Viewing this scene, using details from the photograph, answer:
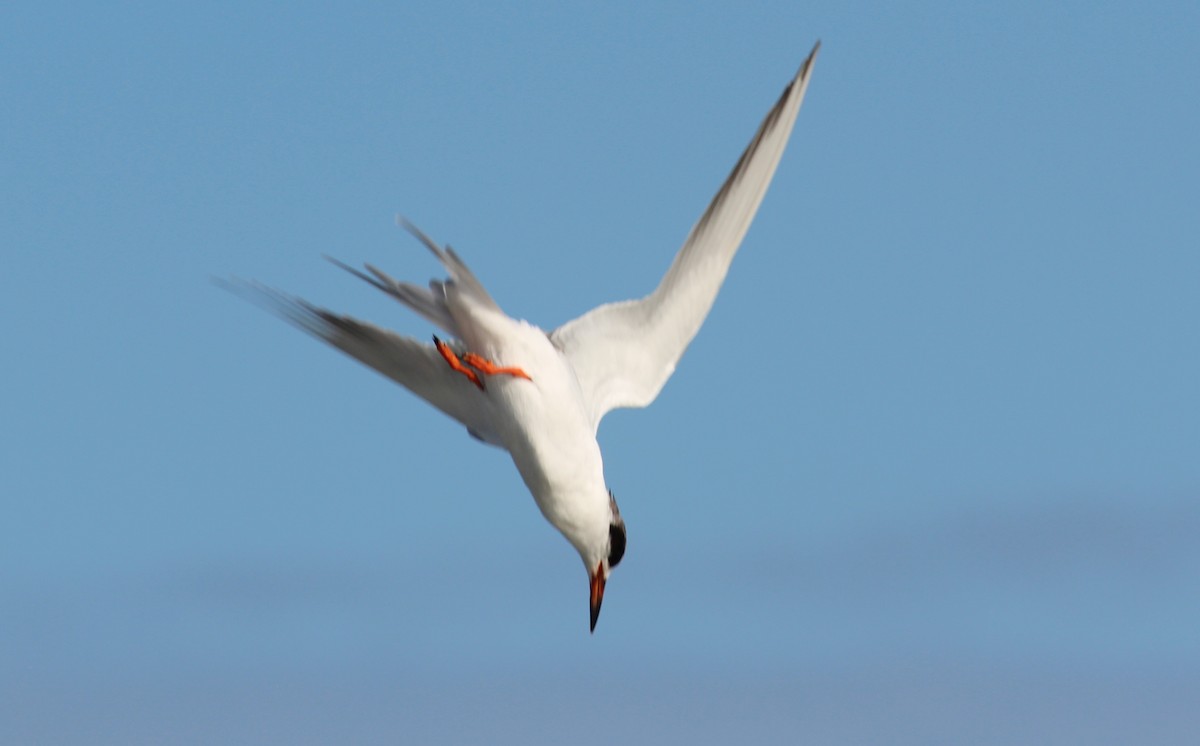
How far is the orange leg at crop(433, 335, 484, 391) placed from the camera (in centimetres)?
1034

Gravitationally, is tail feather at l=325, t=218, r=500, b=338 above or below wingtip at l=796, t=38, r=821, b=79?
below

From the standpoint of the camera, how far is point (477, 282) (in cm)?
1024

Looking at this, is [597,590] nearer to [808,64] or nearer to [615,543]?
[615,543]

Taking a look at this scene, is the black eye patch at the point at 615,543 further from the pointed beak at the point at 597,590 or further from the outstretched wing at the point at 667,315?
the outstretched wing at the point at 667,315

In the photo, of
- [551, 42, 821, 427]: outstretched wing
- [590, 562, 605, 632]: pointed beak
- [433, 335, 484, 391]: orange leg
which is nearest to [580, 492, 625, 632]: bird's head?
[590, 562, 605, 632]: pointed beak

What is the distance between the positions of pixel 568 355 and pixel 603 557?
1.29 metres

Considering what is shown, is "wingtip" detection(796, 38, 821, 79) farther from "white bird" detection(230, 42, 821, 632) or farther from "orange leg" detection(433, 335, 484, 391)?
"orange leg" detection(433, 335, 484, 391)

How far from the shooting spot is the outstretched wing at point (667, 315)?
35.9 feet

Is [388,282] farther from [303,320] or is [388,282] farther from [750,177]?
[750,177]

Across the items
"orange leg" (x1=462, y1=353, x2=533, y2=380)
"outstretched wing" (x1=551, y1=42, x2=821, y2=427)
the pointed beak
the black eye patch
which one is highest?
"outstretched wing" (x1=551, y1=42, x2=821, y2=427)

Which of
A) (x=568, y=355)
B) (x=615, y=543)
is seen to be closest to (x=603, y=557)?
(x=615, y=543)

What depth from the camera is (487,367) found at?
33.6 feet

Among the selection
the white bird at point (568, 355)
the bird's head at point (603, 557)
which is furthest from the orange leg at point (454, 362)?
the bird's head at point (603, 557)

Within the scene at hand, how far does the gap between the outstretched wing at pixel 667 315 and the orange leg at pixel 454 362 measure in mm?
707
